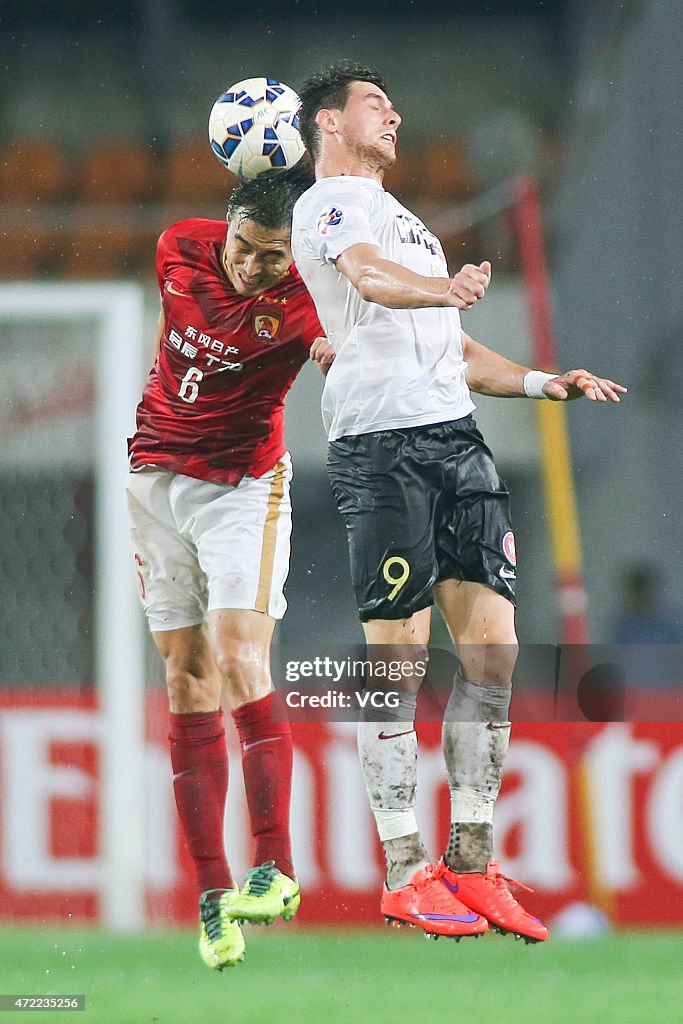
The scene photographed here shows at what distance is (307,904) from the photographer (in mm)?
2664

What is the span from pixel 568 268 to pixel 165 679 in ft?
3.59

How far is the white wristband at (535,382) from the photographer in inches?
90.8

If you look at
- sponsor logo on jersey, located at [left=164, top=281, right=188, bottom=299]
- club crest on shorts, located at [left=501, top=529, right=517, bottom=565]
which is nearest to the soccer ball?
sponsor logo on jersey, located at [left=164, top=281, right=188, bottom=299]

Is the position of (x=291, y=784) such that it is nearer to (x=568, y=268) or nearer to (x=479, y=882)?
(x=479, y=882)

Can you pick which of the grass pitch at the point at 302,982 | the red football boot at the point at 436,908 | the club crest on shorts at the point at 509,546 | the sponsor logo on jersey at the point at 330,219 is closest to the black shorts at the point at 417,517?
the club crest on shorts at the point at 509,546

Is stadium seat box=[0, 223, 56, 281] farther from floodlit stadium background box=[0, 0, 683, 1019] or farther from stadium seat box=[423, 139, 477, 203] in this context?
stadium seat box=[423, 139, 477, 203]

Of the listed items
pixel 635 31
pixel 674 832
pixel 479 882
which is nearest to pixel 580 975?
pixel 674 832

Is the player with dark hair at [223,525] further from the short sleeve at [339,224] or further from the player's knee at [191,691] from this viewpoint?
the short sleeve at [339,224]

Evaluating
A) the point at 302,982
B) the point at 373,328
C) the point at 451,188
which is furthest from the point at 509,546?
the point at 302,982

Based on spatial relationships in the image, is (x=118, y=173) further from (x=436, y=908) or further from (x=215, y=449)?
(x=436, y=908)

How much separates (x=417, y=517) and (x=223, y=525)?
Answer: 1.23 ft

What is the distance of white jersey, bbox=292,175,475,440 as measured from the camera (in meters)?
2.20

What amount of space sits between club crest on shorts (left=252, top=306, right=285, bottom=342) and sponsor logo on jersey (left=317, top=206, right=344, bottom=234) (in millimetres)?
210

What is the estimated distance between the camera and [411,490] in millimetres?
2213
